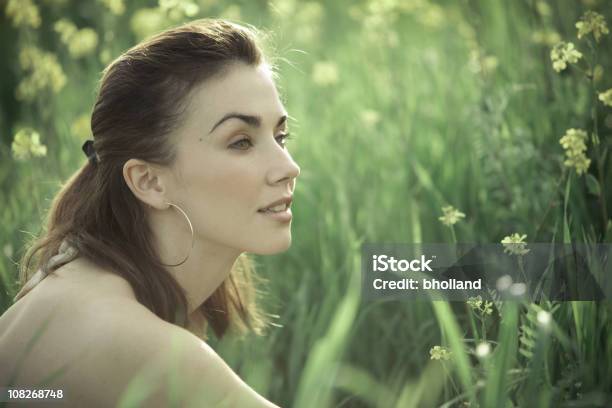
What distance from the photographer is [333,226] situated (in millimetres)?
3033

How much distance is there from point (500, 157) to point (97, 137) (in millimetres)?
1569

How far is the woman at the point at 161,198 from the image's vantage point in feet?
5.83

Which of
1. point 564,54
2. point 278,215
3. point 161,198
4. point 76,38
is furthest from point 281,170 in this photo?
point 76,38

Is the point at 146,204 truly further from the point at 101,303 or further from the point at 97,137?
the point at 101,303

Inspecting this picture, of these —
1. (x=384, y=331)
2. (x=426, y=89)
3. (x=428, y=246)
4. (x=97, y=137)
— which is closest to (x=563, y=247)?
(x=428, y=246)

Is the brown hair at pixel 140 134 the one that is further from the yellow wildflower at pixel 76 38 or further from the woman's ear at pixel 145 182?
the yellow wildflower at pixel 76 38

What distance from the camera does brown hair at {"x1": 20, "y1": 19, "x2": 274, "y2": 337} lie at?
1.96m

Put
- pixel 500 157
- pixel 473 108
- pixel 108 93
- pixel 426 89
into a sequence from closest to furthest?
pixel 108 93 → pixel 500 157 → pixel 473 108 → pixel 426 89

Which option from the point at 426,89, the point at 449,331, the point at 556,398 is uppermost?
the point at 426,89

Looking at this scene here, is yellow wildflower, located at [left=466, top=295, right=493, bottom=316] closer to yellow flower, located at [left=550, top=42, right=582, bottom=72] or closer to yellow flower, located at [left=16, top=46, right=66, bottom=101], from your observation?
yellow flower, located at [left=550, top=42, right=582, bottom=72]

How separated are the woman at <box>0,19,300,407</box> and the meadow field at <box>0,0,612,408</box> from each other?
302 mm

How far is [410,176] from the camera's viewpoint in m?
3.22

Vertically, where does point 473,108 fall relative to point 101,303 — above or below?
above

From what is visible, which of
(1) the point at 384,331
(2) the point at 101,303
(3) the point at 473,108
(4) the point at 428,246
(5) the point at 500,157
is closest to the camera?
(2) the point at 101,303
